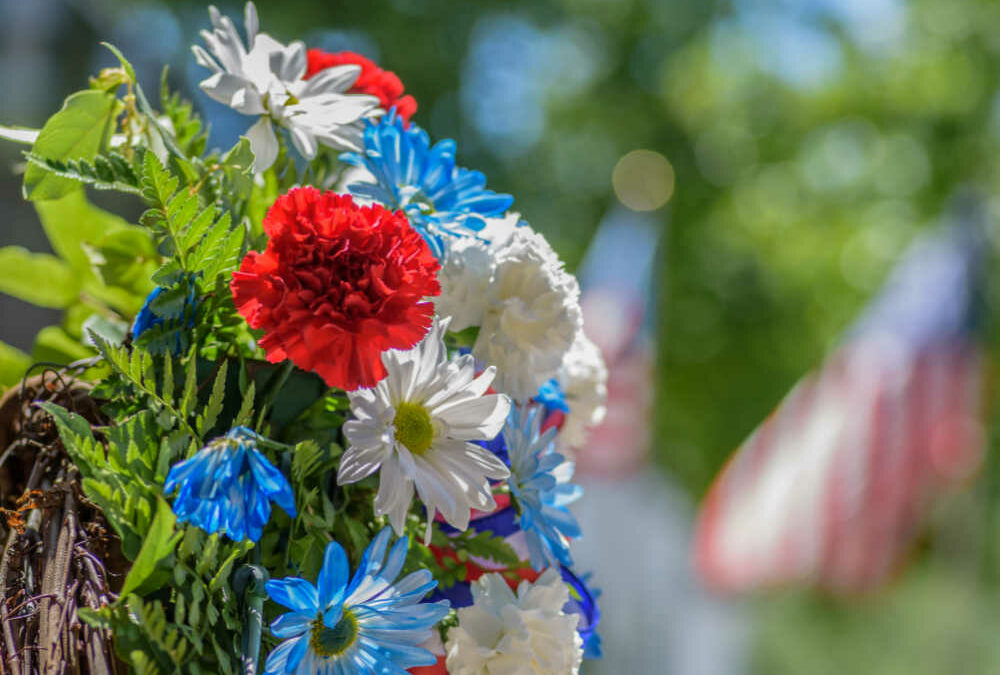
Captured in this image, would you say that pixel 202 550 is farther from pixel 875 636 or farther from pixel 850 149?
pixel 875 636

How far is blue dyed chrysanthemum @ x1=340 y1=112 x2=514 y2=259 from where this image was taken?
0.48m

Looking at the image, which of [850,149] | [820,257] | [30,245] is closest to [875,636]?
[820,257]

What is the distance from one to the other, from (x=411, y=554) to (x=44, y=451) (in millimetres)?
183

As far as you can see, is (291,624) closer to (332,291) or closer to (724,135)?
(332,291)

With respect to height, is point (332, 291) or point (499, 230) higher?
point (499, 230)

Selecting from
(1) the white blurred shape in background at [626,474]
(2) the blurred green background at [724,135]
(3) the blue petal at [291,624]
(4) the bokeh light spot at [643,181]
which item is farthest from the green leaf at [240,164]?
(2) the blurred green background at [724,135]

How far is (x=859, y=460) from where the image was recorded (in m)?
3.24

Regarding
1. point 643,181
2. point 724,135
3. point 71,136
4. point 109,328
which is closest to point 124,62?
point 71,136

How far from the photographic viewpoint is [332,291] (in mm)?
388

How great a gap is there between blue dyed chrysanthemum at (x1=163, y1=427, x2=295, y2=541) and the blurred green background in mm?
4678

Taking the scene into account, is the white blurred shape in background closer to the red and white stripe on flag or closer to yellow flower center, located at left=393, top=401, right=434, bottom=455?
the red and white stripe on flag

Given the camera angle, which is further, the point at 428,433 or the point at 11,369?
the point at 11,369

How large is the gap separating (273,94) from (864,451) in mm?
3151

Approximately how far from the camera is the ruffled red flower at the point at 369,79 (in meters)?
0.53
